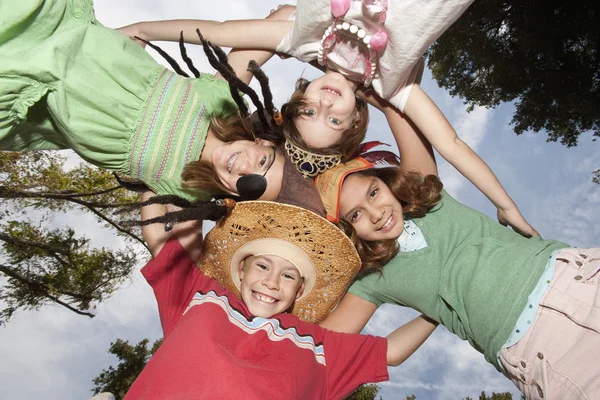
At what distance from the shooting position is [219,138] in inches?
99.1

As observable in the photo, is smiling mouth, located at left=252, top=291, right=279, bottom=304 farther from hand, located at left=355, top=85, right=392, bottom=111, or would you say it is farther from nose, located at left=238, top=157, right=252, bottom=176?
hand, located at left=355, top=85, right=392, bottom=111

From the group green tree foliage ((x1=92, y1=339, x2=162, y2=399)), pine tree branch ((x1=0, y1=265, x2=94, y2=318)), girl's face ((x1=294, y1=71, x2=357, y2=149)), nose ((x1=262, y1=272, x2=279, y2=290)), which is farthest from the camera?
green tree foliage ((x1=92, y1=339, x2=162, y2=399))

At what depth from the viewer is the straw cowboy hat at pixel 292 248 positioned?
2.20 m

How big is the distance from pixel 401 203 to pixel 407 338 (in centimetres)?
80

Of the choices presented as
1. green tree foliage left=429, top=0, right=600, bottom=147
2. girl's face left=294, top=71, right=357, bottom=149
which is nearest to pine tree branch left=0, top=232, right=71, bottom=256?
girl's face left=294, top=71, right=357, bottom=149

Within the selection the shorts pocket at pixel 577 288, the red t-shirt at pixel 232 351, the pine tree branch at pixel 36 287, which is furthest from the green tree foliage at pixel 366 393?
the shorts pocket at pixel 577 288

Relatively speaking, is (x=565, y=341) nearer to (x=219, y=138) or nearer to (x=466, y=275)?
(x=466, y=275)

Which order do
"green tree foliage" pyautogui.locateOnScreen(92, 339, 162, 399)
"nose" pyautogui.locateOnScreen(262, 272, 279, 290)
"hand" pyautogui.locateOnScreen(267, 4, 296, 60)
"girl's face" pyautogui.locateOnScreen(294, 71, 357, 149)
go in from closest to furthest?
"nose" pyautogui.locateOnScreen(262, 272, 279, 290)
"girl's face" pyautogui.locateOnScreen(294, 71, 357, 149)
"hand" pyautogui.locateOnScreen(267, 4, 296, 60)
"green tree foliage" pyautogui.locateOnScreen(92, 339, 162, 399)

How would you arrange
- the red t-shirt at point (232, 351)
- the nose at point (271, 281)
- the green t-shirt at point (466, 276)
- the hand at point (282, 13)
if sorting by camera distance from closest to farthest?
the red t-shirt at point (232, 351), the green t-shirt at point (466, 276), the nose at point (271, 281), the hand at point (282, 13)

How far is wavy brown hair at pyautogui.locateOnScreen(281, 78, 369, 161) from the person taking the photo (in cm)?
243

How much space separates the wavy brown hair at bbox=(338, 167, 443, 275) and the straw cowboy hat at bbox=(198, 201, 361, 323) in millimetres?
159

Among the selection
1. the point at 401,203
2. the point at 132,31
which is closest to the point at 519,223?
→ the point at 401,203

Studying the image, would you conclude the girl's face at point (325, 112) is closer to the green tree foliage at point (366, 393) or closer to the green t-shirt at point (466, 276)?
the green t-shirt at point (466, 276)

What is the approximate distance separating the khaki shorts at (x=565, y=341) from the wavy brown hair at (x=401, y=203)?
719mm
